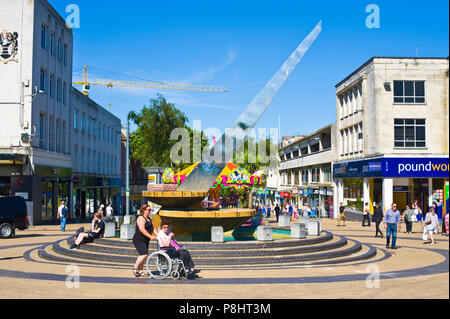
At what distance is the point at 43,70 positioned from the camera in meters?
38.8

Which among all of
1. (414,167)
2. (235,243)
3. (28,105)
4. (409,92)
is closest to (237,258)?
(235,243)

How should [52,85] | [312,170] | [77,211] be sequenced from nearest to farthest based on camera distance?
1. [52,85]
2. [77,211]
3. [312,170]

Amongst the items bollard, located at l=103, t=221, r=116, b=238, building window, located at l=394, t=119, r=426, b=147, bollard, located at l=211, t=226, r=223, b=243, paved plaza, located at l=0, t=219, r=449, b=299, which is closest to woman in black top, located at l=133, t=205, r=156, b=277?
paved plaza, located at l=0, t=219, r=449, b=299

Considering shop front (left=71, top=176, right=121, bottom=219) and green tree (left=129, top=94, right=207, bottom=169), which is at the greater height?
green tree (left=129, top=94, right=207, bottom=169)

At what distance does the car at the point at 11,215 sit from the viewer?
25.6m

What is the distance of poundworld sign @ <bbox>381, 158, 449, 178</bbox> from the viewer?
39.1 meters

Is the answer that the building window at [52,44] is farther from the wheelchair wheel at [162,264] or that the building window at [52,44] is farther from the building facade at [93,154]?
the wheelchair wheel at [162,264]

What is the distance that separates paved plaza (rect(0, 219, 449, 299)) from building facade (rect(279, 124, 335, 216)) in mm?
39096

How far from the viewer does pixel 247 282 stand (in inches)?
464

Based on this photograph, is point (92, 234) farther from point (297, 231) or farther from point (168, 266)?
point (297, 231)

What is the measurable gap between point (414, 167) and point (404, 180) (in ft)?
5.11

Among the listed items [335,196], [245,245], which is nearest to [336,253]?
[245,245]

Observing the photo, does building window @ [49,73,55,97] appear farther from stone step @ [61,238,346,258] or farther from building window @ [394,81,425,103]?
building window @ [394,81,425,103]
